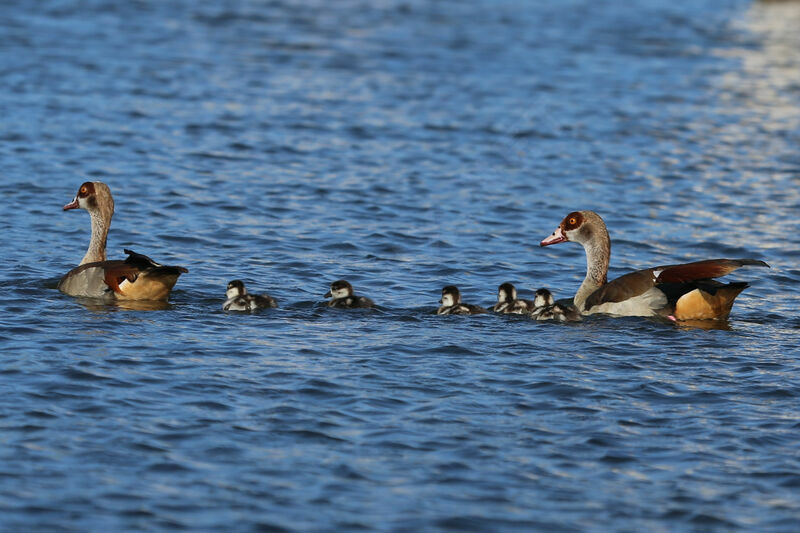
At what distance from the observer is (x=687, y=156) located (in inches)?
973

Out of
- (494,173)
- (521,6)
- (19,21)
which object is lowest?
(494,173)

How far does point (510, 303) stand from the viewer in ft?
45.4

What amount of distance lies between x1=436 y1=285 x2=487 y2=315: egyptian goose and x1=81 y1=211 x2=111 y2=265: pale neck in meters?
4.19

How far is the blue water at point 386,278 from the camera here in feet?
29.7

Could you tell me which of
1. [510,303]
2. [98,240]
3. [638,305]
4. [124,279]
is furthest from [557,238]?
[98,240]

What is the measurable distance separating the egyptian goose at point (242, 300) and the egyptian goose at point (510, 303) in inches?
97.5

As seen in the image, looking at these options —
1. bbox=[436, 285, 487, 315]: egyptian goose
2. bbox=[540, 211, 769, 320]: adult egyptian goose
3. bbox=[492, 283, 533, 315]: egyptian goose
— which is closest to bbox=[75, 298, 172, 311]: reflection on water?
bbox=[436, 285, 487, 315]: egyptian goose

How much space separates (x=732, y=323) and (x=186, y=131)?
13712 millimetres

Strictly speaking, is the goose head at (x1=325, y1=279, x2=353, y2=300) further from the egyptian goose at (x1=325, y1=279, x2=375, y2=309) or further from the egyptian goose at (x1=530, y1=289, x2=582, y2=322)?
the egyptian goose at (x1=530, y1=289, x2=582, y2=322)

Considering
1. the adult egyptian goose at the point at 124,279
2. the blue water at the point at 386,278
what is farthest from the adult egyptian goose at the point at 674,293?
the adult egyptian goose at the point at 124,279

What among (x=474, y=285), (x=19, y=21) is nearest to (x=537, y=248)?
(x=474, y=285)

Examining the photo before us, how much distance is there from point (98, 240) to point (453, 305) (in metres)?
4.44

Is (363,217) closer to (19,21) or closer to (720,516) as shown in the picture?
(720,516)

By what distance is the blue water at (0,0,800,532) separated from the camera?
356 inches
